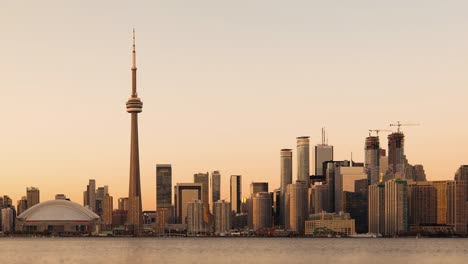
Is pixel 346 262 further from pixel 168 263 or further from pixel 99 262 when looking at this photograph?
pixel 99 262

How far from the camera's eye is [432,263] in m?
164

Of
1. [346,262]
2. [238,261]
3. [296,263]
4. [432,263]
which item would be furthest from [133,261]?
[432,263]

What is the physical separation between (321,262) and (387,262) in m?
13.0

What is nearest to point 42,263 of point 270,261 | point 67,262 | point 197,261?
point 67,262

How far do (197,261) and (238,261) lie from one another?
8.35m

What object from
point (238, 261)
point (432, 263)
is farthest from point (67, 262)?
point (432, 263)

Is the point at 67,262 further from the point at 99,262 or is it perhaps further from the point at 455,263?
the point at 455,263

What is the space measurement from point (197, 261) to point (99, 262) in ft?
67.4

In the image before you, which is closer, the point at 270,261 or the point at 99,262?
the point at 99,262

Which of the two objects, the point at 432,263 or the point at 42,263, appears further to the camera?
the point at 432,263

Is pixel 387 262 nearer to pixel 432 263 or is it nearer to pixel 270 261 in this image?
pixel 432 263

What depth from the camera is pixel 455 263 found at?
16425 centimetres

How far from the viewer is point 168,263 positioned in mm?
156500

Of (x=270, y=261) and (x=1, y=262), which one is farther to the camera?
(x=270, y=261)
